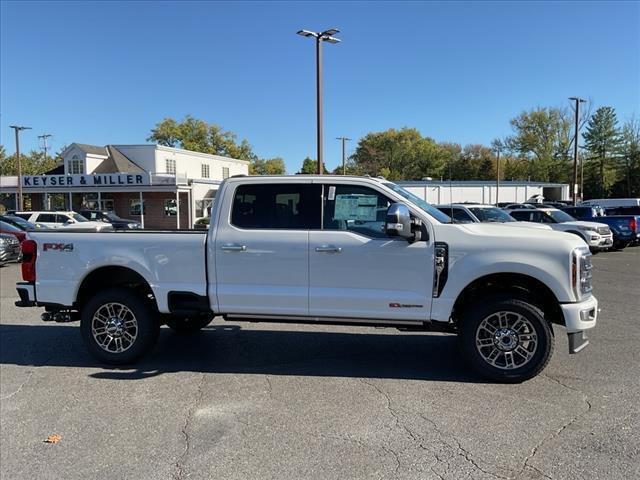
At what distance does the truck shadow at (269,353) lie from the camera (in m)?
5.49

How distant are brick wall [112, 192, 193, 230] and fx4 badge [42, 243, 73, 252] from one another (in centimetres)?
3615

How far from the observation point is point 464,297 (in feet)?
17.2

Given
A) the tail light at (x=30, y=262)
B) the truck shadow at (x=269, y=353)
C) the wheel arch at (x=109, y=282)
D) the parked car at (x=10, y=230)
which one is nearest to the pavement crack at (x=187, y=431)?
the truck shadow at (x=269, y=353)

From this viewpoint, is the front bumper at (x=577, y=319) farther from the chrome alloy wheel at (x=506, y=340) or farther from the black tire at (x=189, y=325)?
the black tire at (x=189, y=325)

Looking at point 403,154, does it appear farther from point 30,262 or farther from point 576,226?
point 30,262

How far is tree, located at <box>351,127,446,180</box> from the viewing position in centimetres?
9731

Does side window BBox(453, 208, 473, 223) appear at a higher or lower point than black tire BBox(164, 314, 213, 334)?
higher

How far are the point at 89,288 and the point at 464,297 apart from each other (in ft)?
13.6

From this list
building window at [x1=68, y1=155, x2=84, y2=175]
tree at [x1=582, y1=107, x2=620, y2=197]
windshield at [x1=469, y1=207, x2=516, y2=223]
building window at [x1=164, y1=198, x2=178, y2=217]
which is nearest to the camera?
windshield at [x1=469, y1=207, x2=516, y2=223]

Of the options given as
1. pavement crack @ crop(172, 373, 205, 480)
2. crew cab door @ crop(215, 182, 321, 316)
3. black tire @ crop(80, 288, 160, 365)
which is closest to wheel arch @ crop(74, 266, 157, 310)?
black tire @ crop(80, 288, 160, 365)

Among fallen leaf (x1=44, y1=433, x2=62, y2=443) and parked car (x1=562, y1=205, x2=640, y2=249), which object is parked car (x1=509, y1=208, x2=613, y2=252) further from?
fallen leaf (x1=44, y1=433, x2=62, y2=443)

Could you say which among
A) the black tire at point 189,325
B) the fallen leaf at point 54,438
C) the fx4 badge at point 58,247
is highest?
the fx4 badge at point 58,247

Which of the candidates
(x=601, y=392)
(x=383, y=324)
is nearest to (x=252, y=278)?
(x=383, y=324)

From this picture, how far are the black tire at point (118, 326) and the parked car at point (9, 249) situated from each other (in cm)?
1216
